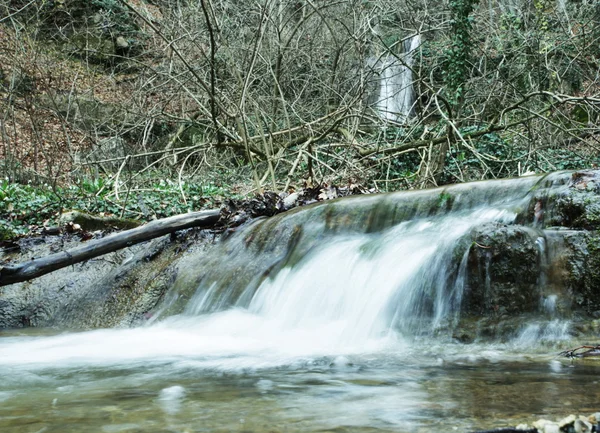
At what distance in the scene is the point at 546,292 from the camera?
149 inches

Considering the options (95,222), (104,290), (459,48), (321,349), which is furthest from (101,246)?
(459,48)

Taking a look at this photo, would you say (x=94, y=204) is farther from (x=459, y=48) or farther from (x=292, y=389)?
(x=459, y=48)

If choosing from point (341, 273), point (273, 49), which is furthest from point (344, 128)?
point (341, 273)

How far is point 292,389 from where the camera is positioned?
2.70m

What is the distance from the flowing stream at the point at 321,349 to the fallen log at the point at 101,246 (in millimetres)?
500

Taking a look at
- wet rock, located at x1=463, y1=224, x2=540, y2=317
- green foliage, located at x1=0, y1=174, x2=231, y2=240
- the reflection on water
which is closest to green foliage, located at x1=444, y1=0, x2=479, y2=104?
green foliage, located at x1=0, y1=174, x2=231, y2=240

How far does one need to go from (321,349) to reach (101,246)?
9.81 ft

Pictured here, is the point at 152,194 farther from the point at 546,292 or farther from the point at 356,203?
the point at 546,292

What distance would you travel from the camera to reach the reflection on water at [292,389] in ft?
6.91

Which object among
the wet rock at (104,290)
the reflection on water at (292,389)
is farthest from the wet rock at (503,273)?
the wet rock at (104,290)

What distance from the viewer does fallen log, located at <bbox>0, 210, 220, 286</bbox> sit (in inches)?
218

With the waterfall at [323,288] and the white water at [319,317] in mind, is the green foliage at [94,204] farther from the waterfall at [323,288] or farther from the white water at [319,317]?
the white water at [319,317]

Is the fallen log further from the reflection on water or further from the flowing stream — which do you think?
the reflection on water

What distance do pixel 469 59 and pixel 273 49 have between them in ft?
13.4
